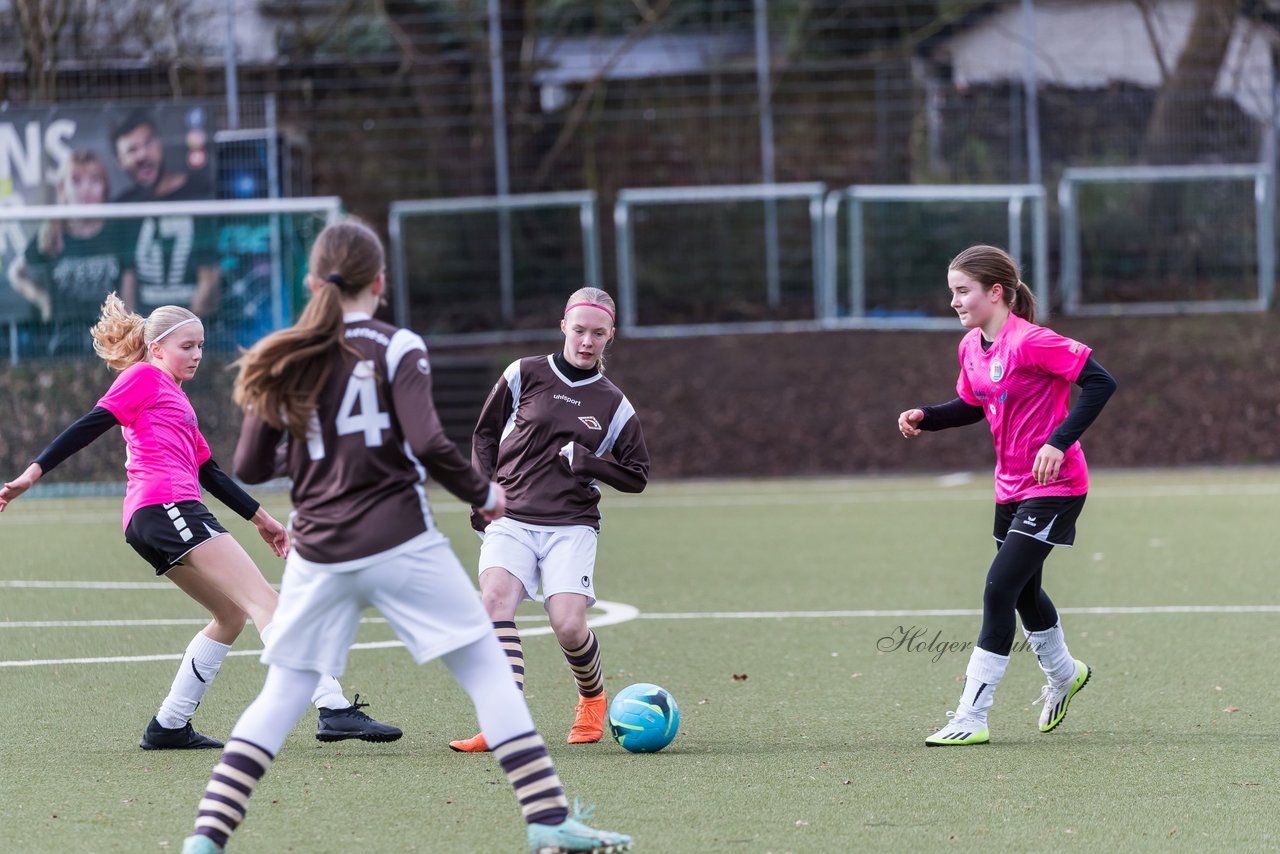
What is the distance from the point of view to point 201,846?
3.92 metres

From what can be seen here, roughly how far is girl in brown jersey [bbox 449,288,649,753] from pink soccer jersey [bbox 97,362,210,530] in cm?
106

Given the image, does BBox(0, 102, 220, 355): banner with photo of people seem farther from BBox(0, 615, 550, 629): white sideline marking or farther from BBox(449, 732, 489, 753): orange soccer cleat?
BBox(449, 732, 489, 753): orange soccer cleat

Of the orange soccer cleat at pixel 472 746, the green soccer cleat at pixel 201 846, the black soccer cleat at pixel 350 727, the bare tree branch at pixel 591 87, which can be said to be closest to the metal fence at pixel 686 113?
the bare tree branch at pixel 591 87

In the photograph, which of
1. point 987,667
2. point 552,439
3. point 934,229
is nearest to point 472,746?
point 552,439

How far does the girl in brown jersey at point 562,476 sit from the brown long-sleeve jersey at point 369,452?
66.9 inches

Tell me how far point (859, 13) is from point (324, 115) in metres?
7.48

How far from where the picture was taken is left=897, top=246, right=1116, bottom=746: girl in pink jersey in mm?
5691

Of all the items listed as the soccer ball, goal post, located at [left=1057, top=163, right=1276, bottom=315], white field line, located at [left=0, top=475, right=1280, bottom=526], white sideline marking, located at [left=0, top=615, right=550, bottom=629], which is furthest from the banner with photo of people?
the soccer ball

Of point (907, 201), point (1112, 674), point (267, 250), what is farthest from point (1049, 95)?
point (1112, 674)

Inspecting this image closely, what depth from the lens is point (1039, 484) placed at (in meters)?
5.66

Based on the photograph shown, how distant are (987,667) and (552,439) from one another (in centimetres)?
175

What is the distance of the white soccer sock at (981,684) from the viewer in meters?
5.72

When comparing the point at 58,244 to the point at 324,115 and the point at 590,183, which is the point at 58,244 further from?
the point at 590,183

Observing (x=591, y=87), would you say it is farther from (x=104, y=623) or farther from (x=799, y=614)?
(x=104, y=623)
